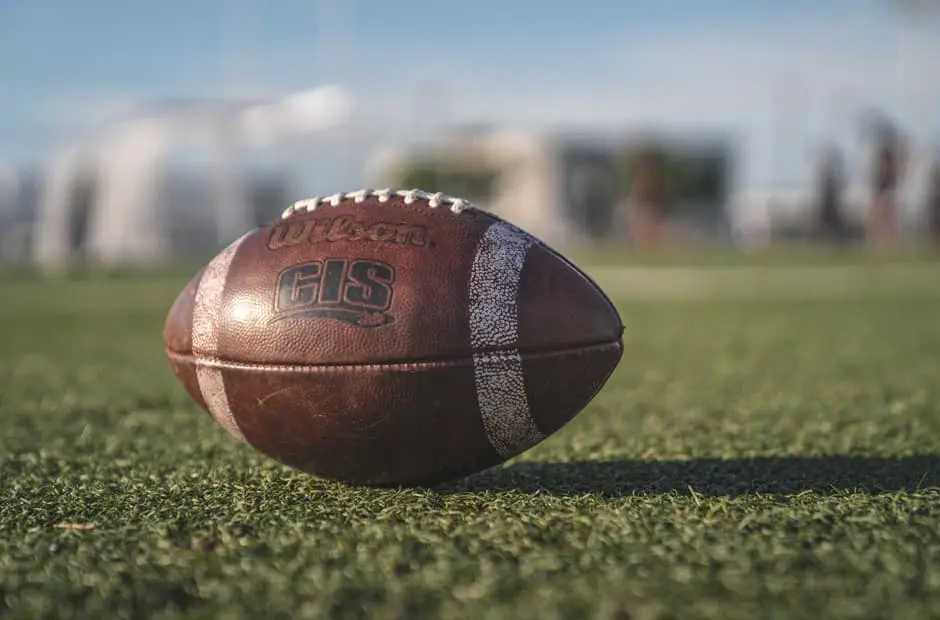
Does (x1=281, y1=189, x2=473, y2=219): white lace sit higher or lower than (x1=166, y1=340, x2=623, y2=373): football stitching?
higher

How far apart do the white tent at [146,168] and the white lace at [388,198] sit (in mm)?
23192

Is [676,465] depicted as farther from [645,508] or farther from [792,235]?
[792,235]

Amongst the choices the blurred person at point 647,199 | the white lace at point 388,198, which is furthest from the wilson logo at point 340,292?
the blurred person at point 647,199

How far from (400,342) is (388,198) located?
1.23ft

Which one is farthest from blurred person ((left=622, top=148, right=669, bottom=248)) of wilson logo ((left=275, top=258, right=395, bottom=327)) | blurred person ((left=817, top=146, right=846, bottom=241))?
wilson logo ((left=275, top=258, right=395, bottom=327))

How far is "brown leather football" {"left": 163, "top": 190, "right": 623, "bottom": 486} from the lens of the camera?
2211 millimetres

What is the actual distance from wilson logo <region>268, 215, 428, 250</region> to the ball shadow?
0.58 metres

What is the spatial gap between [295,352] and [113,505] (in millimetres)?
548

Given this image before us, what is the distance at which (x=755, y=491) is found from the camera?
7.98ft

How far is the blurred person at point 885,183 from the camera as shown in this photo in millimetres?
21734

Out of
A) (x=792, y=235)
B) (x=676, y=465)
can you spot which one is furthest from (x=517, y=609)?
(x=792, y=235)

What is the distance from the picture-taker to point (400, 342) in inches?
86.8

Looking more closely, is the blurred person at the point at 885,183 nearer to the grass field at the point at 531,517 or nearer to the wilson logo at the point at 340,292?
the grass field at the point at 531,517

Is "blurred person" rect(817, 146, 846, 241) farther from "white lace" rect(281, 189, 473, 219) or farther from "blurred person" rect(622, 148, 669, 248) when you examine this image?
"white lace" rect(281, 189, 473, 219)
